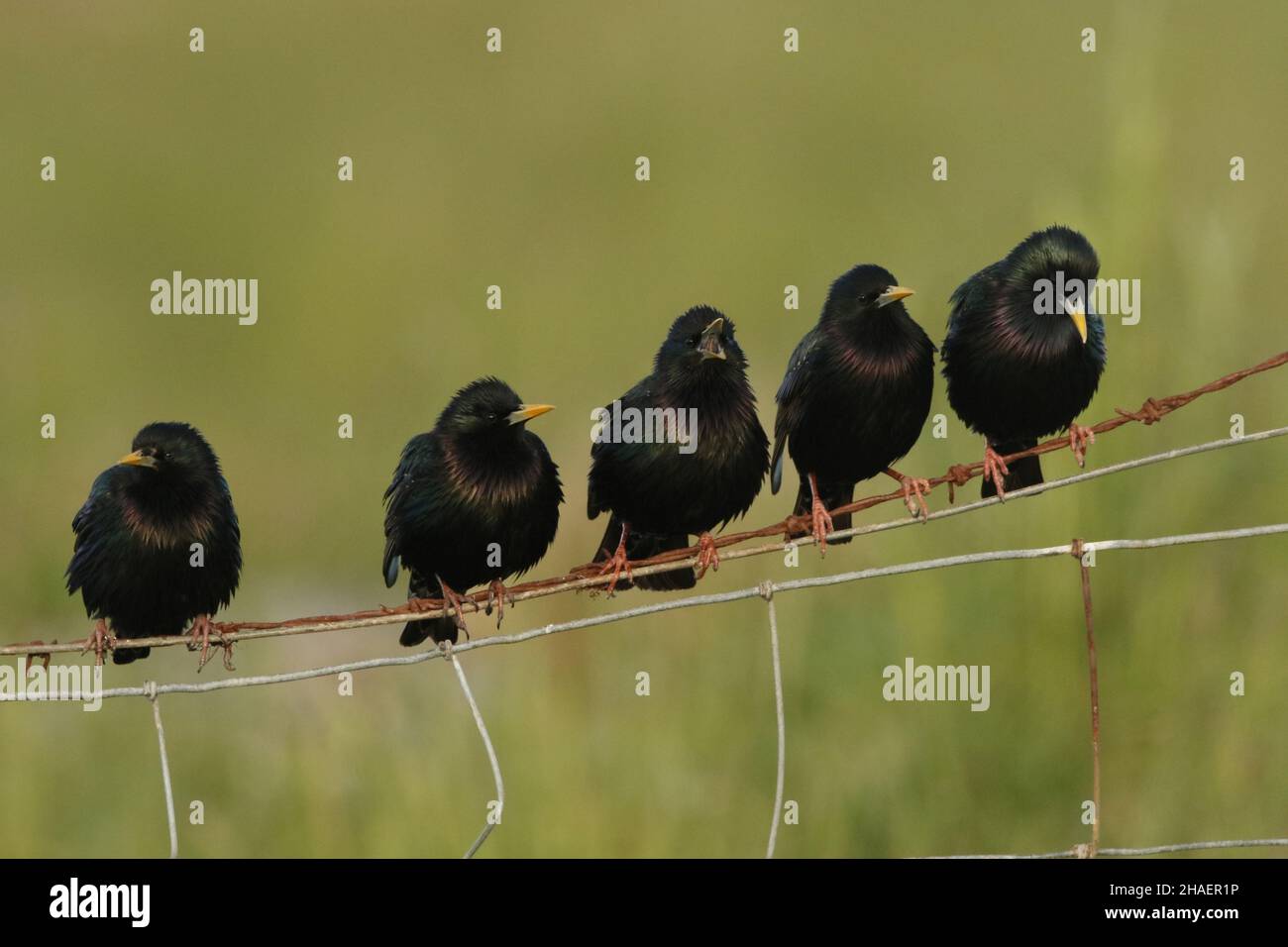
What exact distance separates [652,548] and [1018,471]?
1.39 m

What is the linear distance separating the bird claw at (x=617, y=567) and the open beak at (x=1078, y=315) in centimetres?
172

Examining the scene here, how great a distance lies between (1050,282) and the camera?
734 centimetres

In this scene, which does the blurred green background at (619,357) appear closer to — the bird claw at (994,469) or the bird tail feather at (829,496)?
the bird tail feather at (829,496)

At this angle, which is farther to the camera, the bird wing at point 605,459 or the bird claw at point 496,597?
the bird wing at point 605,459

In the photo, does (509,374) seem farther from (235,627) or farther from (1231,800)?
(235,627)

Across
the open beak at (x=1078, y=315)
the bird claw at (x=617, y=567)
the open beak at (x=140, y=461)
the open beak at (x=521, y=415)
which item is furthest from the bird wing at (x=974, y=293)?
the open beak at (x=140, y=461)

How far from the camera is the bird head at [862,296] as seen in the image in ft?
24.2

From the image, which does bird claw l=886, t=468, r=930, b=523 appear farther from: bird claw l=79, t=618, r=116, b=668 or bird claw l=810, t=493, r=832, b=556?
bird claw l=79, t=618, r=116, b=668

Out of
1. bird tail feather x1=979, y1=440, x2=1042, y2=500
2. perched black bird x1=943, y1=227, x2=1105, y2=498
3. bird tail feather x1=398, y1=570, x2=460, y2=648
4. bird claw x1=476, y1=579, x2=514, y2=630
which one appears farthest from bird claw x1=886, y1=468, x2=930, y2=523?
bird tail feather x1=398, y1=570, x2=460, y2=648

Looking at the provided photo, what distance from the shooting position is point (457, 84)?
1097 inches

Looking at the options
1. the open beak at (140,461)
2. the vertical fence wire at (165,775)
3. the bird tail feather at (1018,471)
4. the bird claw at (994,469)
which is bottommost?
the vertical fence wire at (165,775)

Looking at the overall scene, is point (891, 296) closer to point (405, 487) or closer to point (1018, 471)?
point (1018, 471)

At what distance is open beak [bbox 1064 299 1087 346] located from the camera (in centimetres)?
712

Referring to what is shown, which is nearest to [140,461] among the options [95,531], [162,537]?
[162,537]
